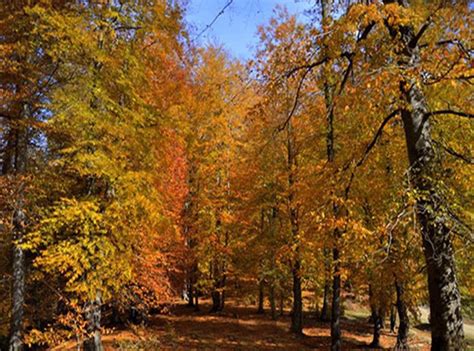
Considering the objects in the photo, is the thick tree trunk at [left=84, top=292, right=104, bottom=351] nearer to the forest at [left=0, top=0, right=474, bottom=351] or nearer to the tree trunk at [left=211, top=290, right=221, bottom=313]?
the forest at [left=0, top=0, right=474, bottom=351]

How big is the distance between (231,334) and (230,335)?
0.20 metres

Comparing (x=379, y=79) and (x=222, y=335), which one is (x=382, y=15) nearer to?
(x=379, y=79)

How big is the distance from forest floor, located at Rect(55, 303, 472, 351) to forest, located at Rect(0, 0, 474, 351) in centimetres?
15

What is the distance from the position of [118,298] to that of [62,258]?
10.4ft

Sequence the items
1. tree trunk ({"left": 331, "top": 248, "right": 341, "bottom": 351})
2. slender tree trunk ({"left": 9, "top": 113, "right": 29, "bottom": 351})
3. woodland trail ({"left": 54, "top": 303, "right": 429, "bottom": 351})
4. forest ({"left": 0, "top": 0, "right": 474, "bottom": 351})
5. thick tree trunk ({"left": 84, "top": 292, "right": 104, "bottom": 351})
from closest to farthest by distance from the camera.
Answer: forest ({"left": 0, "top": 0, "right": 474, "bottom": 351})
thick tree trunk ({"left": 84, "top": 292, "right": 104, "bottom": 351})
slender tree trunk ({"left": 9, "top": 113, "right": 29, "bottom": 351})
tree trunk ({"left": 331, "top": 248, "right": 341, "bottom": 351})
woodland trail ({"left": 54, "top": 303, "right": 429, "bottom": 351})

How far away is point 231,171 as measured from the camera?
18734 millimetres

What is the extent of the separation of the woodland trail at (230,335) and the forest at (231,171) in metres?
0.15

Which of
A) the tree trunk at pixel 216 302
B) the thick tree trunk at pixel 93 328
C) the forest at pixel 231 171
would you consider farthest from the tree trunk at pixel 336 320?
the tree trunk at pixel 216 302

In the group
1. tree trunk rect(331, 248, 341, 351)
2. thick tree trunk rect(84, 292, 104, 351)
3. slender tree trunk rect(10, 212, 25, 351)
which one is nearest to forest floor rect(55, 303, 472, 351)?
thick tree trunk rect(84, 292, 104, 351)

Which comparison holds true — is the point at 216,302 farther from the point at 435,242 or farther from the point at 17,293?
the point at 435,242

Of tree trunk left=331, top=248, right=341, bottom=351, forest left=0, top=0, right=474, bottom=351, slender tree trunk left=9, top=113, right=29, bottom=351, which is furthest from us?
tree trunk left=331, top=248, right=341, bottom=351

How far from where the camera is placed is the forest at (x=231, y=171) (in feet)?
16.2

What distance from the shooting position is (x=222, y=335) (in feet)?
50.1

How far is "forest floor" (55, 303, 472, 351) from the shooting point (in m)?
13.0
